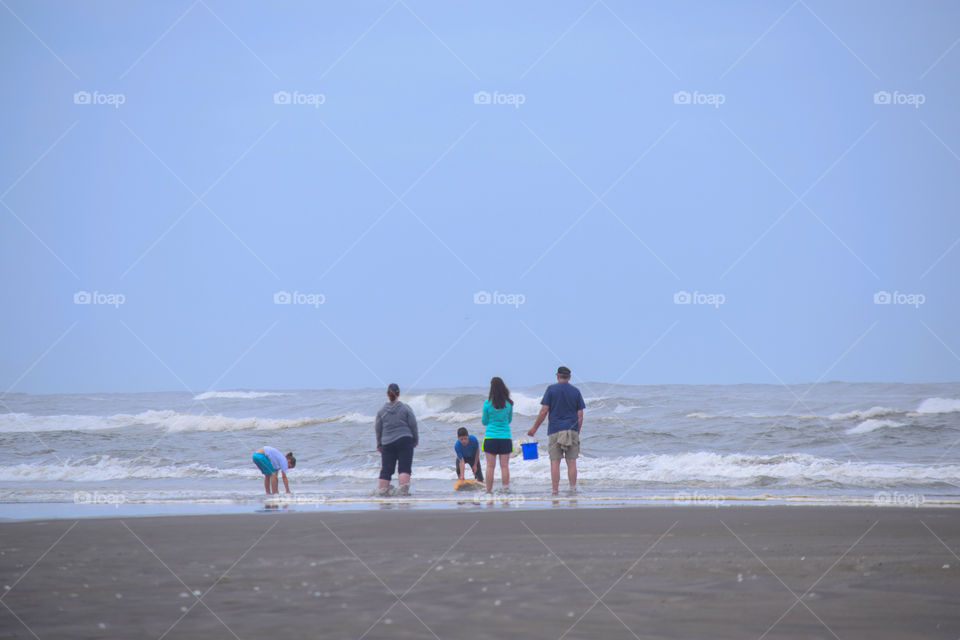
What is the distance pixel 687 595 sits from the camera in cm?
468

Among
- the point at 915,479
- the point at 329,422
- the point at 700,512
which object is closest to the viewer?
the point at 700,512

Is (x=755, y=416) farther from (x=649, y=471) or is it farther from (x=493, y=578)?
(x=493, y=578)

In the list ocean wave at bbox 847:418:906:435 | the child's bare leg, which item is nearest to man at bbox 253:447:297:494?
the child's bare leg

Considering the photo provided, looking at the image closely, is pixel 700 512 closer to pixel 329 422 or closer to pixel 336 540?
pixel 336 540

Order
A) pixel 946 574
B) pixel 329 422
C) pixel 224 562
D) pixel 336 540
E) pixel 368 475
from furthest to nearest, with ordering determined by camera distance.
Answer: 1. pixel 329 422
2. pixel 368 475
3. pixel 336 540
4. pixel 224 562
5. pixel 946 574

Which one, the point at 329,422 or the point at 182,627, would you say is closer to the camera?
the point at 182,627

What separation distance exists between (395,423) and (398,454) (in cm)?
45

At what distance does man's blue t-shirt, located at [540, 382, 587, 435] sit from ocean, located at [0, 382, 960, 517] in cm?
94

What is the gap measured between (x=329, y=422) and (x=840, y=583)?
84.1 feet

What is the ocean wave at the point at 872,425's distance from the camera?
22.5 meters

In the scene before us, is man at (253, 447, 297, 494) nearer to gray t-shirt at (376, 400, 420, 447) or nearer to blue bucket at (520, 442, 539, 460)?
gray t-shirt at (376, 400, 420, 447)

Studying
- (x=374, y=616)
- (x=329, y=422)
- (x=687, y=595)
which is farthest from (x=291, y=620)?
(x=329, y=422)

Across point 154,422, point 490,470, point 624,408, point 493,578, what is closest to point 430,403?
point 624,408

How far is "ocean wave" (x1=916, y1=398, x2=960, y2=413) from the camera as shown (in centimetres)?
2581
